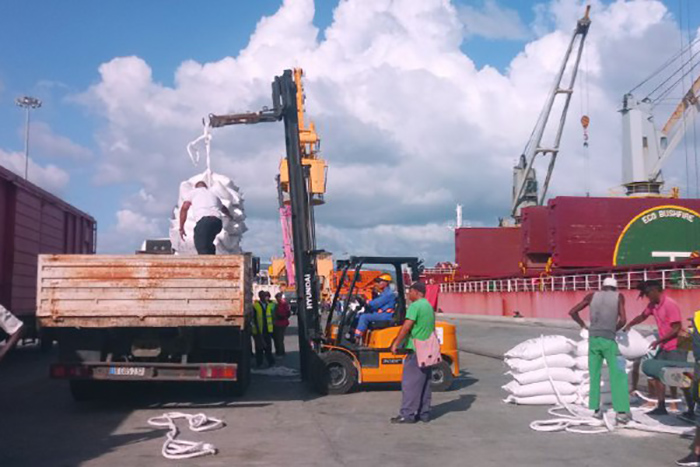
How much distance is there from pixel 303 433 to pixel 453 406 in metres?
2.82

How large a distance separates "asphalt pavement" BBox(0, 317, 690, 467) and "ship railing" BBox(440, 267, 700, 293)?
9.04 metres

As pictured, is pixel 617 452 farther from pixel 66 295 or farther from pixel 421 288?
pixel 66 295

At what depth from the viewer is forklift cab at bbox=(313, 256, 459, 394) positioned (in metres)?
11.5

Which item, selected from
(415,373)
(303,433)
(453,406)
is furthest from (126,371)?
(453,406)

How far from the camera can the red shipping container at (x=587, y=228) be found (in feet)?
112

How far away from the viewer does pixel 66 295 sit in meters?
8.99

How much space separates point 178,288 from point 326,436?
8.57 feet

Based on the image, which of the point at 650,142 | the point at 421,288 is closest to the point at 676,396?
the point at 421,288

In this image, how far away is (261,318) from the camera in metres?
15.7

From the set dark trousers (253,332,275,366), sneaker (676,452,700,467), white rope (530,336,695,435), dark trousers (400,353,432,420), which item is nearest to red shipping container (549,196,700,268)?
dark trousers (253,332,275,366)

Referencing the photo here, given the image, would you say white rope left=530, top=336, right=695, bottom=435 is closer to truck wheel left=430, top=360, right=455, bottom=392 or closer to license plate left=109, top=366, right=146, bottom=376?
truck wheel left=430, top=360, right=455, bottom=392

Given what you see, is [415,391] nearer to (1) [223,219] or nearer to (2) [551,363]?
(2) [551,363]

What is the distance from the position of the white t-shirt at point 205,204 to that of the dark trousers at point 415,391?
381cm

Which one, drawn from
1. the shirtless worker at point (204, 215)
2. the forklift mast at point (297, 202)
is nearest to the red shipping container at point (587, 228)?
the forklift mast at point (297, 202)
